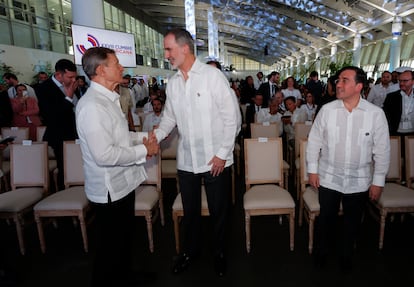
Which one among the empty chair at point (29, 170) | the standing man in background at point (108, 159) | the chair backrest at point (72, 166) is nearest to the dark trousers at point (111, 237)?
the standing man in background at point (108, 159)

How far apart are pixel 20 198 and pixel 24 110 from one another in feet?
7.87

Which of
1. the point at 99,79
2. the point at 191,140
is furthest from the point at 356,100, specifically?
the point at 99,79

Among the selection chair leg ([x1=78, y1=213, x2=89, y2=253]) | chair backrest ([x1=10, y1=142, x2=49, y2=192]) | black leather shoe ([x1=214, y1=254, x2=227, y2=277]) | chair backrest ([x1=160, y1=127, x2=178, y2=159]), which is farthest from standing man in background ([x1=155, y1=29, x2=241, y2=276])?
chair backrest ([x1=160, y1=127, x2=178, y2=159])

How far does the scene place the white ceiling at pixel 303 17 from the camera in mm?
13969

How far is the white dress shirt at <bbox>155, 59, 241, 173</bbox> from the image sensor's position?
1.77m

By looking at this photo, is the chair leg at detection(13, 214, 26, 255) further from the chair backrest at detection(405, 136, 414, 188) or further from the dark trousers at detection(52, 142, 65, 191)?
the chair backrest at detection(405, 136, 414, 188)

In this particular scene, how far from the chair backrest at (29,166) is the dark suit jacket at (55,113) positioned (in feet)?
0.60

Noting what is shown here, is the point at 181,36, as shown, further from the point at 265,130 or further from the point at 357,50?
the point at 357,50

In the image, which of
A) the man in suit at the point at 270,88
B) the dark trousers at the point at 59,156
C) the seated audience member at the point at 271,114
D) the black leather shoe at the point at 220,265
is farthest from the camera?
the man in suit at the point at 270,88

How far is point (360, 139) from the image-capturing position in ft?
5.96

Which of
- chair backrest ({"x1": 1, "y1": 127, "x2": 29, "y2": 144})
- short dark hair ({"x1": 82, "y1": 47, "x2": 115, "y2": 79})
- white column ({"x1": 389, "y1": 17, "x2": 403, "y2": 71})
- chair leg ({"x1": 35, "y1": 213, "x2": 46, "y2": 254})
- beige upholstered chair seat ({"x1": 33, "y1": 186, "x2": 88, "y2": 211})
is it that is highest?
white column ({"x1": 389, "y1": 17, "x2": 403, "y2": 71})

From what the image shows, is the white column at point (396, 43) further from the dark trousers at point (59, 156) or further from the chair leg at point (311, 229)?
the dark trousers at point (59, 156)

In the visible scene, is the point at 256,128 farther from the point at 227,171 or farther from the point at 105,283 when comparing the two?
the point at 105,283

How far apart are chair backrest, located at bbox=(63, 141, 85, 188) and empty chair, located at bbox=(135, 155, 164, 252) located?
0.58 m
